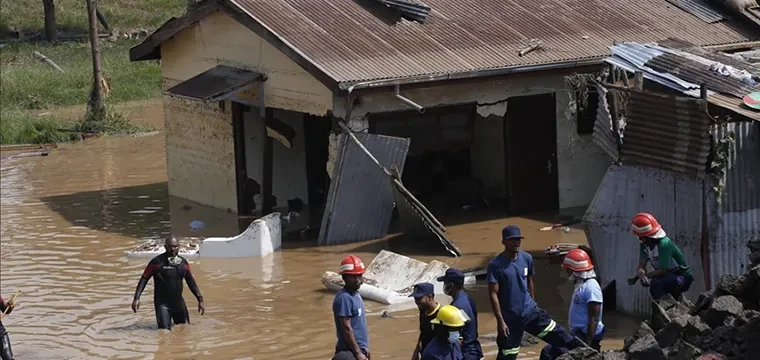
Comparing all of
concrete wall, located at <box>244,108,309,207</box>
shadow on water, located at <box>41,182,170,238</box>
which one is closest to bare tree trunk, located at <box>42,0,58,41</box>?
shadow on water, located at <box>41,182,170,238</box>

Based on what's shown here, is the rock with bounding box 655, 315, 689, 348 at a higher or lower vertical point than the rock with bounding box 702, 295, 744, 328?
lower

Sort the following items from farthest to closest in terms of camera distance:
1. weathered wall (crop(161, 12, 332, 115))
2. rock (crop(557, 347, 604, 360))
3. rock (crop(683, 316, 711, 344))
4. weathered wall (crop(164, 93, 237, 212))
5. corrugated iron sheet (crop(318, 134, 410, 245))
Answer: weathered wall (crop(164, 93, 237, 212))
weathered wall (crop(161, 12, 332, 115))
corrugated iron sheet (crop(318, 134, 410, 245))
rock (crop(683, 316, 711, 344))
rock (crop(557, 347, 604, 360))

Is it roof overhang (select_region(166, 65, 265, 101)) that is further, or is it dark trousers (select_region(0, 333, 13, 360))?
roof overhang (select_region(166, 65, 265, 101))

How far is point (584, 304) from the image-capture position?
10.9m

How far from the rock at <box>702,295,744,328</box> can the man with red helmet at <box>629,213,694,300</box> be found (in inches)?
44.8

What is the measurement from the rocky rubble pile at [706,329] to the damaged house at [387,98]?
7269 millimetres

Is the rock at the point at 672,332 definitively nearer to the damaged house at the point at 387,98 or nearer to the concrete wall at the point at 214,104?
the damaged house at the point at 387,98

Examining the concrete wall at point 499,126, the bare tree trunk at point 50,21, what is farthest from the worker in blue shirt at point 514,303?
the bare tree trunk at point 50,21

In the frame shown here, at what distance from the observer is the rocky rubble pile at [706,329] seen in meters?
10.0

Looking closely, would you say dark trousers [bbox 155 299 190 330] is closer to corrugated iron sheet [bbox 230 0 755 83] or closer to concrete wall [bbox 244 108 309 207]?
corrugated iron sheet [bbox 230 0 755 83]

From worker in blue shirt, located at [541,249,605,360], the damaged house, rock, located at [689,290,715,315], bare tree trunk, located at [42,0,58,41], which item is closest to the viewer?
worker in blue shirt, located at [541,249,605,360]

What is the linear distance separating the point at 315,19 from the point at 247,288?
17.8 feet

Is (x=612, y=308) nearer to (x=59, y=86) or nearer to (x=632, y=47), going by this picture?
(x=632, y=47)

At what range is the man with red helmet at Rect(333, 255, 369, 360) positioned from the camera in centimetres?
1022
